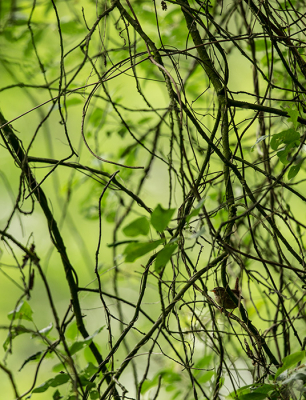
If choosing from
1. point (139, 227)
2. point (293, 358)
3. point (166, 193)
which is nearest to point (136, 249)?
point (139, 227)

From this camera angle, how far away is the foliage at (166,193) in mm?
696

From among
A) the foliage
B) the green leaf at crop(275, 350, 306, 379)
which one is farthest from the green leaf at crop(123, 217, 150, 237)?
the green leaf at crop(275, 350, 306, 379)

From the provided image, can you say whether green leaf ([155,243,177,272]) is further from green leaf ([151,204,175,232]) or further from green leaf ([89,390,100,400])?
green leaf ([89,390,100,400])

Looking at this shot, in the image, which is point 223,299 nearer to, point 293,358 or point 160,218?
point 293,358

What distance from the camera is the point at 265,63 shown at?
111 centimetres

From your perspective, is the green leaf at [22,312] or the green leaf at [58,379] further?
the green leaf at [22,312]

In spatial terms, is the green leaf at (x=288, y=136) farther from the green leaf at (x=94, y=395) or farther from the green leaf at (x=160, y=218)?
the green leaf at (x=94, y=395)

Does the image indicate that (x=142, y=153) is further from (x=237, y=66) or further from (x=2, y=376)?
(x=2, y=376)

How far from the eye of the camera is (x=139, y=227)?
490 millimetres

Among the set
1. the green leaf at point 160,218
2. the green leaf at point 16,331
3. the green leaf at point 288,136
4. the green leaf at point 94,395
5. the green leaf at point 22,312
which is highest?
the green leaf at point 22,312

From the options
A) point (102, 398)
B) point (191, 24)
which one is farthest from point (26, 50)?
point (102, 398)

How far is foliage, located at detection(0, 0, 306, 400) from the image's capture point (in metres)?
0.70

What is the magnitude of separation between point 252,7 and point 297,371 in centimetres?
74

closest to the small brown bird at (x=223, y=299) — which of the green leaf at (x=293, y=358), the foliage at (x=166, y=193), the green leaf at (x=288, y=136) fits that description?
the foliage at (x=166, y=193)
